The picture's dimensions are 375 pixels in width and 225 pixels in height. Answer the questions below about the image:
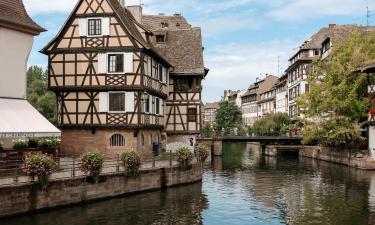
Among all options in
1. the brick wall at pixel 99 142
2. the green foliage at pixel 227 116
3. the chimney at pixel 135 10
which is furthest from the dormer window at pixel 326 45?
the green foliage at pixel 227 116

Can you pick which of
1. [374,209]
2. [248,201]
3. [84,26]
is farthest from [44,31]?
[374,209]

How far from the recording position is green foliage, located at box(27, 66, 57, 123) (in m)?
63.5

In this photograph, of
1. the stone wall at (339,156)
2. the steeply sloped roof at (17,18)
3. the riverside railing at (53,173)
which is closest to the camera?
the riverside railing at (53,173)

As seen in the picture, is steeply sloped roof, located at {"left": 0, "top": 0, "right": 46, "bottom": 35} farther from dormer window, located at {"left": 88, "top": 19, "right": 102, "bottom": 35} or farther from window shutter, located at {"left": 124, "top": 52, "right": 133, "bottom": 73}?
window shutter, located at {"left": 124, "top": 52, "right": 133, "bottom": 73}

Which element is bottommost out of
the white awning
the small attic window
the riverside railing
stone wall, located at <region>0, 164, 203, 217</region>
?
stone wall, located at <region>0, 164, 203, 217</region>

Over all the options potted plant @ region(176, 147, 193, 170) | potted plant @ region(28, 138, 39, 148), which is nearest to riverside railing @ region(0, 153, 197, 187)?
potted plant @ region(176, 147, 193, 170)

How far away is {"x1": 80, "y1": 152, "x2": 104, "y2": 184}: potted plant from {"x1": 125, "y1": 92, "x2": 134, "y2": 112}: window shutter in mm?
10700

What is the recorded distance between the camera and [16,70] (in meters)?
29.8

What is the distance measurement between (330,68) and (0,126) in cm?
3842

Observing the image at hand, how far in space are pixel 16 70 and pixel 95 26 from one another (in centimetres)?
1065

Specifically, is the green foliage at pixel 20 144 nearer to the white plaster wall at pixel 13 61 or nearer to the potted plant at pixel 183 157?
the white plaster wall at pixel 13 61

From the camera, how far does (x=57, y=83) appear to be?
39625mm

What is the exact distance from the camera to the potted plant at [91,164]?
27.8m

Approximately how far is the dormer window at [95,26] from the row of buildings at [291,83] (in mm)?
29817
